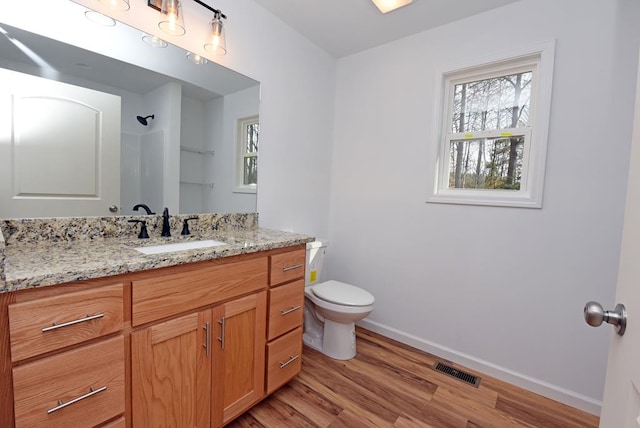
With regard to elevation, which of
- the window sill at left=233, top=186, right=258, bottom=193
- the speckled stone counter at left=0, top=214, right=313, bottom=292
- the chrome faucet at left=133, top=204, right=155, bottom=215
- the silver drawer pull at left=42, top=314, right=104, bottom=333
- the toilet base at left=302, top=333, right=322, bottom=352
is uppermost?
the window sill at left=233, top=186, right=258, bottom=193

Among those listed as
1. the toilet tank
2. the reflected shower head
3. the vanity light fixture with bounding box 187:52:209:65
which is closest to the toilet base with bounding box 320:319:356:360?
the toilet tank

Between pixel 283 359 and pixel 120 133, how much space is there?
145 cm

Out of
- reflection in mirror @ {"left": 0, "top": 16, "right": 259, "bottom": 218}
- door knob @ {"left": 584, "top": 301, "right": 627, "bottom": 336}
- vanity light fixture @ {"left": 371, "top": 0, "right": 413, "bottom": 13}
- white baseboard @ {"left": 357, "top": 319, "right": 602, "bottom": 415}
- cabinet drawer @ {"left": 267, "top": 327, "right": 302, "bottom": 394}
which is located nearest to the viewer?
door knob @ {"left": 584, "top": 301, "right": 627, "bottom": 336}

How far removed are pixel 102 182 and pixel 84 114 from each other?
31cm

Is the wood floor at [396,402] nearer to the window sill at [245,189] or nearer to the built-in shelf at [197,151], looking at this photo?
the window sill at [245,189]

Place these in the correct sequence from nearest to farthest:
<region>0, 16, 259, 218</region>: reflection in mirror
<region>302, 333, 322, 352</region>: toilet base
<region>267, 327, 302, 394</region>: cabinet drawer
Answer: <region>0, 16, 259, 218</region>: reflection in mirror, <region>267, 327, 302, 394</region>: cabinet drawer, <region>302, 333, 322, 352</region>: toilet base

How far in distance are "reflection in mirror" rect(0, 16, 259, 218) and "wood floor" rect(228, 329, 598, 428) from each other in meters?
1.20

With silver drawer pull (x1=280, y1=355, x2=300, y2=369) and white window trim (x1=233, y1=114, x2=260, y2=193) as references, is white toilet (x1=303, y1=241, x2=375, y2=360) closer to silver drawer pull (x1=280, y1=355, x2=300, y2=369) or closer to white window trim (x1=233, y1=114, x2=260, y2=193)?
silver drawer pull (x1=280, y1=355, x2=300, y2=369)

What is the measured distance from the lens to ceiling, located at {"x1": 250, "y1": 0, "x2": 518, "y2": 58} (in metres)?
1.82

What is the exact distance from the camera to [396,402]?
5.25ft

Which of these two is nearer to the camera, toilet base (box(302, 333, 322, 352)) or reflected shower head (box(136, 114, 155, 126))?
reflected shower head (box(136, 114, 155, 126))

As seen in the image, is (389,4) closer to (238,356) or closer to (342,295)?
(342,295)

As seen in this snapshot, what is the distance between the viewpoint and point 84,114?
1278 mm

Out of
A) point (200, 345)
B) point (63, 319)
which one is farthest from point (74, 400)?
point (200, 345)
